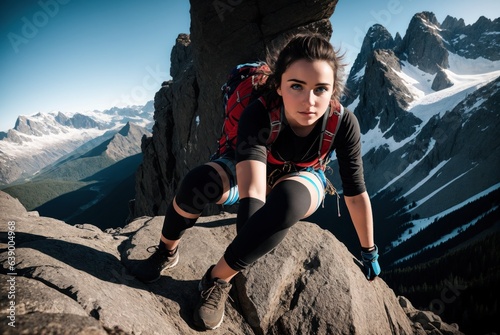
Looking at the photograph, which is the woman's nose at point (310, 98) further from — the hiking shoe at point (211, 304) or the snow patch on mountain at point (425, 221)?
the snow patch on mountain at point (425, 221)

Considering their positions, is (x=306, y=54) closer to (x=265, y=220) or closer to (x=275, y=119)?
(x=275, y=119)

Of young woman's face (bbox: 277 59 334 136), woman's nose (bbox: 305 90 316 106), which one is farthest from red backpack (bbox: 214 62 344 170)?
woman's nose (bbox: 305 90 316 106)

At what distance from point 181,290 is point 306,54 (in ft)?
13.6

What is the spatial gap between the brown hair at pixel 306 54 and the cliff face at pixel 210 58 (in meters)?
12.3

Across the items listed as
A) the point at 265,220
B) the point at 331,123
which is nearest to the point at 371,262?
the point at 331,123

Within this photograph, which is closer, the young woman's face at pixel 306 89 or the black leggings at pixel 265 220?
the black leggings at pixel 265 220

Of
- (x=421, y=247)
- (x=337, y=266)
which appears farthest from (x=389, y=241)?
(x=337, y=266)

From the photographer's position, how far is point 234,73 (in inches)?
210

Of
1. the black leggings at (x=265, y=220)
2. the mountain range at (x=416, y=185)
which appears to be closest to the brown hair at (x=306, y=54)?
the mountain range at (x=416, y=185)

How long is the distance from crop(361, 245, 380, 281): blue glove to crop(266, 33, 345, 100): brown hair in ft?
10.1

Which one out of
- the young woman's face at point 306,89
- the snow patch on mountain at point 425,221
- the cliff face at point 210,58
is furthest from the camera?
the snow patch on mountain at point 425,221

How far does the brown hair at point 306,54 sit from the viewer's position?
11.7ft

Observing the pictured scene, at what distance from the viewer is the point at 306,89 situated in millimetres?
3590

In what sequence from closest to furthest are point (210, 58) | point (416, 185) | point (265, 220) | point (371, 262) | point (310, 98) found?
point (265, 220) → point (310, 98) → point (371, 262) → point (210, 58) → point (416, 185)
